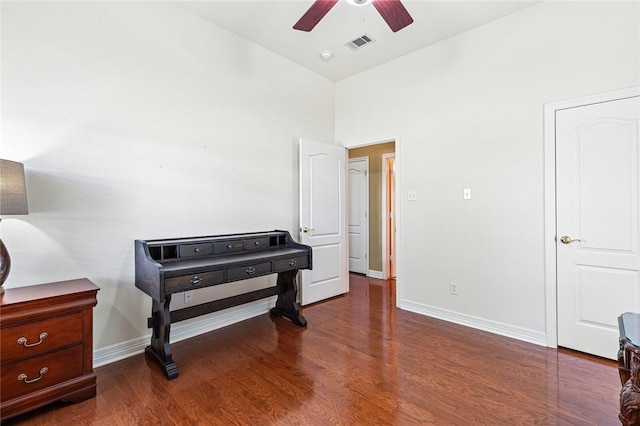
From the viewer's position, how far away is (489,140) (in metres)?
3.06

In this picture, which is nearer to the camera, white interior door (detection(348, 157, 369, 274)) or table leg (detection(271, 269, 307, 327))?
table leg (detection(271, 269, 307, 327))

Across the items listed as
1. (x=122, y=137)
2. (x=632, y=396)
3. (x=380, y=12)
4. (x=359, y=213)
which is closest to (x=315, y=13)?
(x=380, y=12)

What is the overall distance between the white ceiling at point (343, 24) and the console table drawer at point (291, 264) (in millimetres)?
2312

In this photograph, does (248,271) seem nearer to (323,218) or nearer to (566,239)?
(323,218)

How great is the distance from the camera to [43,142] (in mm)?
2164

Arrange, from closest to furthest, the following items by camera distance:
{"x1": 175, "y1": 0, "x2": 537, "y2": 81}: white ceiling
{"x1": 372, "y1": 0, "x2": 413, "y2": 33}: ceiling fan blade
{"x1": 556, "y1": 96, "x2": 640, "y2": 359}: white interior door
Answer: {"x1": 372, "y1": 0, "x2": 413, "y2": 33}: ceiling fan blade, {"x1": 556, "y1": 96, "x2": 640, "y2": 359}: white interior door, {"x1": 175, "y1": 0, "x2": 537, "y2": 81}: white ceiling

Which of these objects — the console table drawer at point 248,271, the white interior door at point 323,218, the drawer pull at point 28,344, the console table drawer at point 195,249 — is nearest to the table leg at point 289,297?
the white interior door at point 323,218

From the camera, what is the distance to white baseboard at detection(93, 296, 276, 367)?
7.99 ft

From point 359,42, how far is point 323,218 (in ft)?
6.75

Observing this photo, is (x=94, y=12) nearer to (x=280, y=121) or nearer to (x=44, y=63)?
(x=44, y=63)

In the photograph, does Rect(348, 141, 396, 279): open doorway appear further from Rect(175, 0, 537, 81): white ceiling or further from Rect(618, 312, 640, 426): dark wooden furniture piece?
Rect(618, 312, 640, 426): dark wooden furniture piece

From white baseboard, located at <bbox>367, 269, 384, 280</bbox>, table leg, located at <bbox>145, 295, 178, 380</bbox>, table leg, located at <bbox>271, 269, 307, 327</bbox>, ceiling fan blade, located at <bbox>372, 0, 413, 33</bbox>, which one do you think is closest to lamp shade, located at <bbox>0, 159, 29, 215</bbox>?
table leg, located at <bbox>145, 295, 178, 380</bbox>

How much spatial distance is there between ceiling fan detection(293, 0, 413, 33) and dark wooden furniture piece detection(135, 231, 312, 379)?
192 cm

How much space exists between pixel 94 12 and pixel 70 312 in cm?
220
